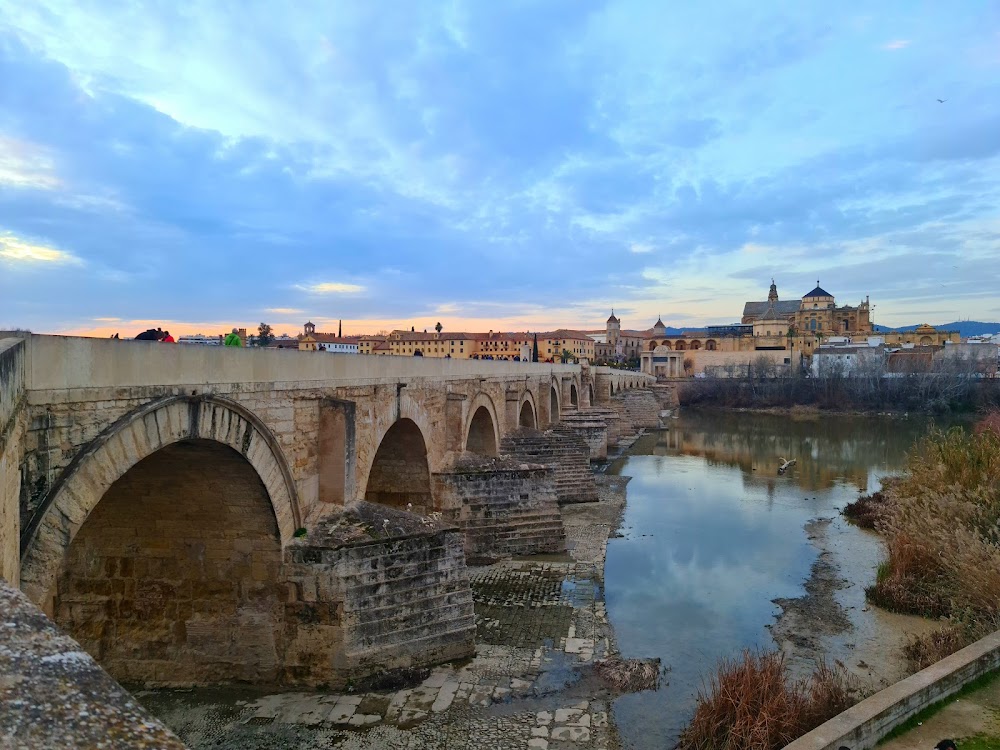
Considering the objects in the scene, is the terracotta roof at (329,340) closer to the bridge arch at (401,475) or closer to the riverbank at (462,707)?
the bridge arch at (401,475)

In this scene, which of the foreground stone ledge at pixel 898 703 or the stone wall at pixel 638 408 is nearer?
the foreground stone ledge at pixel 898 703

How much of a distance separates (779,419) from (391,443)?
38.1 meters

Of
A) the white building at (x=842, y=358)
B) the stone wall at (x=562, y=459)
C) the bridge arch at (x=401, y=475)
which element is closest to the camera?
the bridge arch at (x=401, y=475)

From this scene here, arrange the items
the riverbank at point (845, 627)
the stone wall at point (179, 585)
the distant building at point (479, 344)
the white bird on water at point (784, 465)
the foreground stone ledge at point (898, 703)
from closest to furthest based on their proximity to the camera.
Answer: the foreground stone ledge at point (898, 703), the stone wall at point (179, 585), the riverbank at point (845, 627), the white bird on water at point (784, 465), the distant building at point (479, 344)

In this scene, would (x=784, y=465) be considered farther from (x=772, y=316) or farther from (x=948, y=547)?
(x=772, y=316)

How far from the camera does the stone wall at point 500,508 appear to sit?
12453 millimetres

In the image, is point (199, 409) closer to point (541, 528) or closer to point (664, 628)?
point (664, 628)

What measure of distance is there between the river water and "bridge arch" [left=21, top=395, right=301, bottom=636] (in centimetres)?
434

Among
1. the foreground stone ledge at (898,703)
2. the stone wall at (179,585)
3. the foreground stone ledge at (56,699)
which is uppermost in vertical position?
the foreground stone ledge at (56,699)

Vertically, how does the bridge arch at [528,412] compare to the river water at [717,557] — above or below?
above

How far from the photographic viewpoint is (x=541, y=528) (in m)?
13.0

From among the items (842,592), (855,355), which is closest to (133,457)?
(842,592)

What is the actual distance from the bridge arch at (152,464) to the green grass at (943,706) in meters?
5.77

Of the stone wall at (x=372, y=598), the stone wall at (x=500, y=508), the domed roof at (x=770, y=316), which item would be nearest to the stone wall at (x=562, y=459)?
the stone wall at (x=500, y=508)
